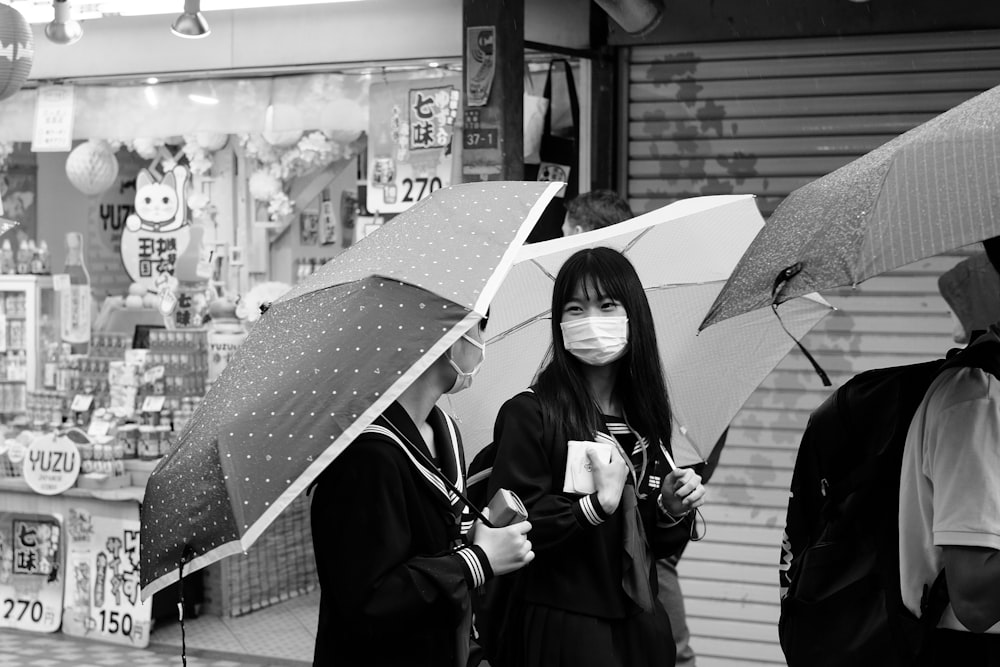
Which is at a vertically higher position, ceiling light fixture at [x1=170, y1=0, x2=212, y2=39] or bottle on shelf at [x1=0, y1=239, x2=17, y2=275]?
ceiling light fixture at [x1=170, y1=0, x2=212, y2=39]

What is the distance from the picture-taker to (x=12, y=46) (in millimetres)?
5691

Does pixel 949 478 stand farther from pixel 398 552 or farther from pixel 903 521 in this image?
pixel 398 552

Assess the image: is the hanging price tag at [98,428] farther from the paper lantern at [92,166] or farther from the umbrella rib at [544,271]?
the umbrella rib at [544,271]

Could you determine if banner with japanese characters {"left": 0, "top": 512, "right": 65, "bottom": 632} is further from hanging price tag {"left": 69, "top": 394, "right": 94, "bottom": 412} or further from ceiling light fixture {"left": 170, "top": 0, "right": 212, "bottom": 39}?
ceiling light fixture {"left": 170, "top": 0, "right": 212, "bottom": 39}

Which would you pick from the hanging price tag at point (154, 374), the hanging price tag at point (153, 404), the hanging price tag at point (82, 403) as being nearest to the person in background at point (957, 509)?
the hanging price tag at point (153, 404)

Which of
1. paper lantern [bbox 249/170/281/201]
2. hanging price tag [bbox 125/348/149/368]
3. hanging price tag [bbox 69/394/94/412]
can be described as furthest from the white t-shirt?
paper lantern [bbox 249/170/281/201]

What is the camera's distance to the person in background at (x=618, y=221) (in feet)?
13.6

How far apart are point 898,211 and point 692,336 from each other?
5.49 ft

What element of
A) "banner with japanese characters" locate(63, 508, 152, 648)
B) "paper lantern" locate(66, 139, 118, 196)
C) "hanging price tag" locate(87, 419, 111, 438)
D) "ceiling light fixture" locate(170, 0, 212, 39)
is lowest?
"banner with japanese characters" locate(63, 508, 152, 648)

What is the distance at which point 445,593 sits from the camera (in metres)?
2.49

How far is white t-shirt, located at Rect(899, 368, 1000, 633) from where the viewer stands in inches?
81.7

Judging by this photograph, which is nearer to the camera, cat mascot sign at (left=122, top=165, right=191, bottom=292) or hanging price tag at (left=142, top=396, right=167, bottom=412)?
hanging price tag at (left=142, top=396, right=167, bottom=412)

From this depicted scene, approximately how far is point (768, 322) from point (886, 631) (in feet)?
4.85

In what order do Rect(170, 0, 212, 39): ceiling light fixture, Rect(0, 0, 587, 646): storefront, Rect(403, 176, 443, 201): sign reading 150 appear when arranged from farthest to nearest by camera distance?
Rect(403, 176, 443, 201): sign reading 150
Rect(0, 0, 587, 646): storefront
Rect(170, 0, 212, 39): ceiling light fixture
